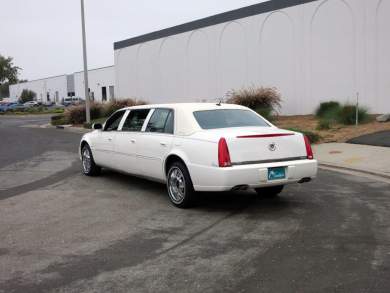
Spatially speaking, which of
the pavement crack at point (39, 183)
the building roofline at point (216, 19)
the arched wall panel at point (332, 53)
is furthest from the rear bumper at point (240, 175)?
the building roofline at point (216, 19)

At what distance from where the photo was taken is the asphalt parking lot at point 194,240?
4.73 metres

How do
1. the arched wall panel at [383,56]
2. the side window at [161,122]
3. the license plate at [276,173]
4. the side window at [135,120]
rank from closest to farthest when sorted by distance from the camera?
the license plate at [276,173], the side window at [161,122], the side window at [135,120], the arched wall panel at [383,56]

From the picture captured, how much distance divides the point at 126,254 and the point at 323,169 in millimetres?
7431

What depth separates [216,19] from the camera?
3106 cm

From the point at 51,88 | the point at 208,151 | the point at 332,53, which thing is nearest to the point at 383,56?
the point at 332,53

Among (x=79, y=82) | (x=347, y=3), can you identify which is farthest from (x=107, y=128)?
(x=79, y=82)

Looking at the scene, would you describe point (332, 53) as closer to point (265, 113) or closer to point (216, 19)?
point (265, 113)

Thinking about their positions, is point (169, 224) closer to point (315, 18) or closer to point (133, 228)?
point (133, 228)

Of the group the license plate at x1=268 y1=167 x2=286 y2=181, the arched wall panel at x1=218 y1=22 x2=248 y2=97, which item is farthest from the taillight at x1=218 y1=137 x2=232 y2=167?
the arched wall panel at x1=218 y1=22 x2=248 y2=97

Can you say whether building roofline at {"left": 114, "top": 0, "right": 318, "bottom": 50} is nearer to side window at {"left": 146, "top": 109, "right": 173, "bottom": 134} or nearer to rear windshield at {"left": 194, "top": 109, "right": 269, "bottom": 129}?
rear windshield at {"left": 194, "top": 109, "right": 269, "bottom": 129}

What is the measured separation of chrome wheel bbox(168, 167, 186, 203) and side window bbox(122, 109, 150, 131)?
148cm

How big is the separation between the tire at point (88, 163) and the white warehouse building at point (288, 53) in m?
14.8

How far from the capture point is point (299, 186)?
31.5ft

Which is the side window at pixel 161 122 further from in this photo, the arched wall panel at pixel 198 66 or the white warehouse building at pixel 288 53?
the arched wall panel at pixel 198 66
